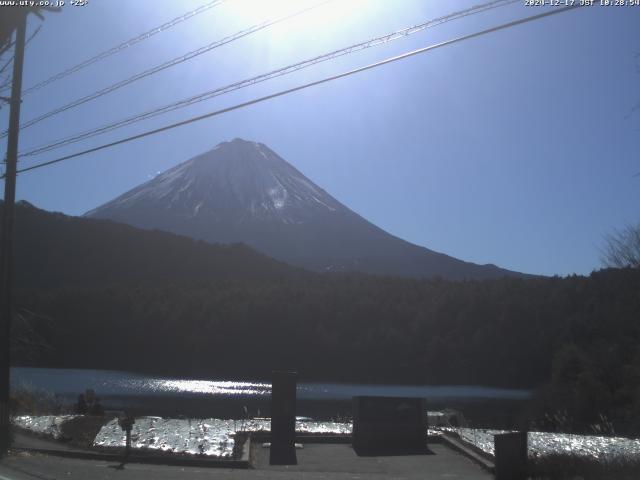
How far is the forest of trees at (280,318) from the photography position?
52000mm

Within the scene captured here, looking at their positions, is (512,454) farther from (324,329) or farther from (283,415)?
(324,329)

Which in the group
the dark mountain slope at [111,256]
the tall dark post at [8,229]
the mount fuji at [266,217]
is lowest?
the tall dark post at [8,229]

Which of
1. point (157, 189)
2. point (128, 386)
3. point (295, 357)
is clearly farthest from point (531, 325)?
point (157, 189)

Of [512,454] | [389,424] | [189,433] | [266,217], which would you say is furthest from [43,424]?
[266,217]

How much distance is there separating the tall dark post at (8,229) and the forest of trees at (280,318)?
28939mm

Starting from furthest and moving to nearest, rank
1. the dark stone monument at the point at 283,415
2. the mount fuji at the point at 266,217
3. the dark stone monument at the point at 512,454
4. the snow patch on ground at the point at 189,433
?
the mount fuji at the point at 266,217
the dark stone monument at the point at 283,415
the snow patch on ground at the point at 189,433
the dark stone monument at the point at 512,454

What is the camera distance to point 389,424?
15.8m

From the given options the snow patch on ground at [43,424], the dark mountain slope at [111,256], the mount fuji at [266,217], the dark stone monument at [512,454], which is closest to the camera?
the dark stone monument at [512,454]

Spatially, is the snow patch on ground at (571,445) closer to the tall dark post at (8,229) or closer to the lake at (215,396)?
the tall dark post at (8,229)

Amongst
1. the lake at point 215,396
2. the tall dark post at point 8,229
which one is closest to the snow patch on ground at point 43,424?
the tall dark post at point 8,229

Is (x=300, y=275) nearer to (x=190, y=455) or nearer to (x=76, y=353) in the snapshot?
(x=76, y=353)

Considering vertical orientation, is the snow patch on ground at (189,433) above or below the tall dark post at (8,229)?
below

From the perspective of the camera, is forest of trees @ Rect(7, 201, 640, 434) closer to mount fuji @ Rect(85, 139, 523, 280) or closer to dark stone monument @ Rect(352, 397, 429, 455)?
dark stone monument @ Rect(352, 397, 429, 455)

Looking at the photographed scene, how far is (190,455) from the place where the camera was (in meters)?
13.9
